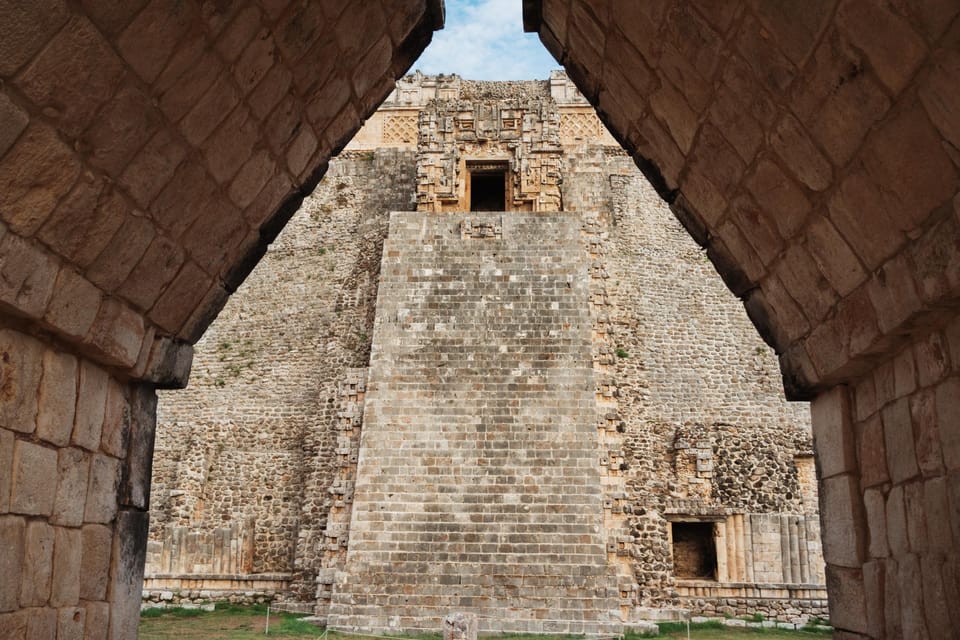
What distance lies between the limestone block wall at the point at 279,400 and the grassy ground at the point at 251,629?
4.30 feet

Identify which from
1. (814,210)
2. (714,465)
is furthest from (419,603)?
(814,210)

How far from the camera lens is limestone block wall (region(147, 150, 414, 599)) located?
664 inches

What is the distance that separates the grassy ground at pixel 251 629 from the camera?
1157cm

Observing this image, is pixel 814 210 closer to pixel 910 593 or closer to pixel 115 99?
pixel 910 593

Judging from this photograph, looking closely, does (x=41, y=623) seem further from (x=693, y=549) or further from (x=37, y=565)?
(x=693, y=549)

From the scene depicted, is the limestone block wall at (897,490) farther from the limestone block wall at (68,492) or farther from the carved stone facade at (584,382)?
the carved stone facade at (584,382)

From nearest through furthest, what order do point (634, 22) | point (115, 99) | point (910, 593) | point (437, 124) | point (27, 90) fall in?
point (27, 90)
point (115, 99)
point (910, 593)
point (634, 22)
point (437, 124)

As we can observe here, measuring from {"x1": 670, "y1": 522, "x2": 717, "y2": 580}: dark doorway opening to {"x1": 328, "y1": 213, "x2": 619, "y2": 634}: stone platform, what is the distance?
5.45m

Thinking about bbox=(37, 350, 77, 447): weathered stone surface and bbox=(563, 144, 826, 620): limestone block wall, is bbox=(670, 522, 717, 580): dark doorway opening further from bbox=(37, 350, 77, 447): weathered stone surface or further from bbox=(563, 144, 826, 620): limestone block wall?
bbox=(37, 350, 77, 447): weathered stone surface

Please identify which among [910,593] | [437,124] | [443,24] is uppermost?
[437,124]

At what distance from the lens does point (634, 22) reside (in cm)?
412

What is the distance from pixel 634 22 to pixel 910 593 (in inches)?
116

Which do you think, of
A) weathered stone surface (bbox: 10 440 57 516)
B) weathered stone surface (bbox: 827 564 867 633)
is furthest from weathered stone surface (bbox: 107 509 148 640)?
weathered stone surface (bbox: 827 564 867 633)

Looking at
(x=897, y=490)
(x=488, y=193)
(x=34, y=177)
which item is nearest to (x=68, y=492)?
(x=34, y=177)
